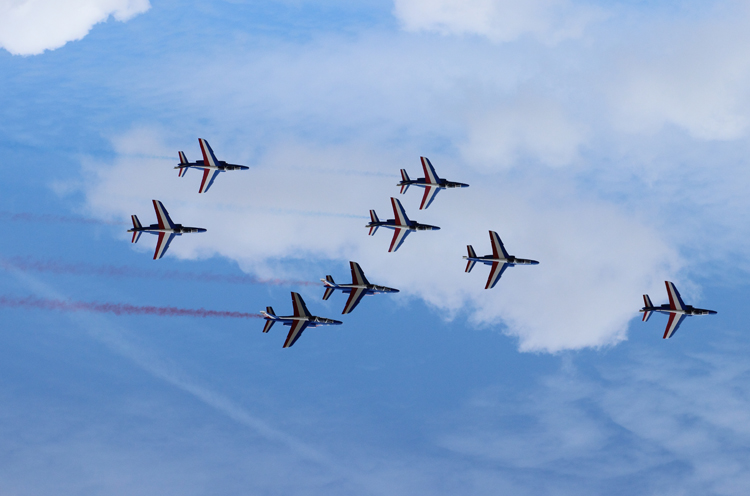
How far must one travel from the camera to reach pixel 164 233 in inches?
7397

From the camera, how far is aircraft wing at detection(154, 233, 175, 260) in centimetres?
18775

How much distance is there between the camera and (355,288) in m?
186

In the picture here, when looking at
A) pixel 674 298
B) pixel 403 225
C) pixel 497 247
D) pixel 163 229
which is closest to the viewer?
pixel 674 298

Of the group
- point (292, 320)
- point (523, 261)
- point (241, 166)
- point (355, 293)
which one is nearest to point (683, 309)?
point (523, 261)

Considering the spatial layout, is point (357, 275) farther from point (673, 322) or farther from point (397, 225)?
point (673, 322)

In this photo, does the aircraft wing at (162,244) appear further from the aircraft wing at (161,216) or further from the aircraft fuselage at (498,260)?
the aircraft fuselage at (498,260)

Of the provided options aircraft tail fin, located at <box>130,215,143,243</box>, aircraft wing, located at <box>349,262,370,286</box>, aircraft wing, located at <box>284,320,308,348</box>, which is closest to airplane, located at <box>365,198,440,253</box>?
aircraft wing, located at <box>349,262,370,286</box>

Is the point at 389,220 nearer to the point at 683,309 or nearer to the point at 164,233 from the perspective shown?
the point at 164,233

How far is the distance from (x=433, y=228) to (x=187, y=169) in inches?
2548

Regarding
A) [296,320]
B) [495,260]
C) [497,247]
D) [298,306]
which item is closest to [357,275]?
[298,306]

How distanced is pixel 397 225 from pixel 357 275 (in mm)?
17833

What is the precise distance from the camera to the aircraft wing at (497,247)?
190 metres

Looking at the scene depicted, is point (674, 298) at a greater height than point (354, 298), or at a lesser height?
greater

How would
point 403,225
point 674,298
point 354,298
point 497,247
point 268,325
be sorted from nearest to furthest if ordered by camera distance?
1. point 268,325
2. point 674,298
3. point 354,298
4. point 497,247
5. point 403,225
